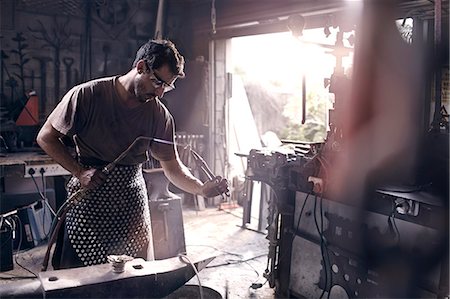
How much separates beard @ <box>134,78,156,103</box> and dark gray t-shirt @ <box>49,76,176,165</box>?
70 millimetres

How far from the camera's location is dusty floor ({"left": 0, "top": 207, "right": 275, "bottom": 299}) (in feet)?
11.2

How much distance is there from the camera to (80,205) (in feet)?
6.94

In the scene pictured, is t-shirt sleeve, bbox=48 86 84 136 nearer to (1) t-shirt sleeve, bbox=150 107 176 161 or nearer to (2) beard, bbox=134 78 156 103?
(2) beard, bbox=134 78 156 103

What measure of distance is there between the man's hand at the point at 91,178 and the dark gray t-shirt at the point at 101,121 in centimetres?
11

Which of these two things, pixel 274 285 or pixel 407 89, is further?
pixel 274 285

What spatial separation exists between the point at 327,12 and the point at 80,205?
255 cm

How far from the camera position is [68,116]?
2043mm

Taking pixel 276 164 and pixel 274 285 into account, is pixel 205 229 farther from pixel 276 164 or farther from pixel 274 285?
pixel 276 164

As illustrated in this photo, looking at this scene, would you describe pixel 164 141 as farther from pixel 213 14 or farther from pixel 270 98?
pixel 270 98

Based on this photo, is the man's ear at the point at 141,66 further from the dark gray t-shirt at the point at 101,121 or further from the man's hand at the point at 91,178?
the man's hand at the point at 91,178

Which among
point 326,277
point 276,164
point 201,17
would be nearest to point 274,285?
point 326,277

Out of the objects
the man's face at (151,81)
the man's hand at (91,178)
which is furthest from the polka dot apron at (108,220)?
the man's face at (151,81)

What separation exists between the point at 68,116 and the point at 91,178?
282 millimetres

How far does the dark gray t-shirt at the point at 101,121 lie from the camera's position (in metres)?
2.06
